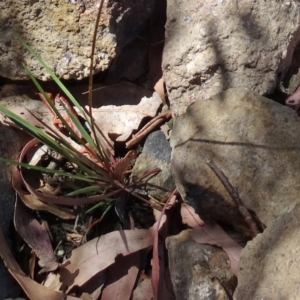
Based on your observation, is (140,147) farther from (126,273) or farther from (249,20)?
(249,20)

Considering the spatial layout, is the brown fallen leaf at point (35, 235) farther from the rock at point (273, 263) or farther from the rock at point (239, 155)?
the rock at point (273, 263)

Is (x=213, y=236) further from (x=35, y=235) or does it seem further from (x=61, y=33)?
(x=61, y=33)

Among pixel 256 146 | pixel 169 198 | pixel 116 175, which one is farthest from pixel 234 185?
pixel 116 175

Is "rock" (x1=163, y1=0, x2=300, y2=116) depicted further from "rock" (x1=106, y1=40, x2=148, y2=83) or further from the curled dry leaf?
the curled dry leaf

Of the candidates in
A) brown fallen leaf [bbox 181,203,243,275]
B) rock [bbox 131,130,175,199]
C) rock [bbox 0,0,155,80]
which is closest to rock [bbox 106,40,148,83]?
rock [bbox 0,0,155,80]

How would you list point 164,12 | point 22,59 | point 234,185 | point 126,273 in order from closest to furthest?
point 234,185
point 126,273
point 22,59
point 164,12
